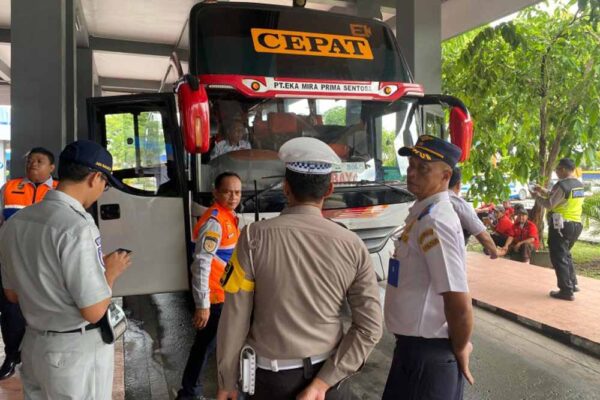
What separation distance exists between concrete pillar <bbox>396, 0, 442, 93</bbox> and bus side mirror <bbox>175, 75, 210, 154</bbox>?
455 cm

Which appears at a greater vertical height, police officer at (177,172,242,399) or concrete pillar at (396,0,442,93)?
concrete pillar at (396,0,442,93)

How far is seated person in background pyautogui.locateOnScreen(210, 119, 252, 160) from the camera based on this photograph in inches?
159

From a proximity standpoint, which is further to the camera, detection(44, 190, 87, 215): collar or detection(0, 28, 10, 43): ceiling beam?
detection(0, 28, 10, 43): ceiling beam

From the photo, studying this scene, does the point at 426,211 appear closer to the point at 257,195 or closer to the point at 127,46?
the point at 257,195

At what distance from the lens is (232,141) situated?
4.08 meters

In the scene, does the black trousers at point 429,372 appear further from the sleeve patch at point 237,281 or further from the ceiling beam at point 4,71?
the ceiling beam at point 4,71

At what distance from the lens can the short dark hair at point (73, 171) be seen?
1917 mm

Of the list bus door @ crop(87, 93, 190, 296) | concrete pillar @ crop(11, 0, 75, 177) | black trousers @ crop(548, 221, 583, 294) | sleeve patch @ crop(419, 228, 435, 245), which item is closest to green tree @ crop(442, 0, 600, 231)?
black trousers @ crop(548, 221, 583, 294)

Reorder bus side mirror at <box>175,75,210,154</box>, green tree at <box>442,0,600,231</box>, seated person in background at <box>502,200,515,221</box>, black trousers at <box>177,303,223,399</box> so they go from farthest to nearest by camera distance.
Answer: seated person in background at <box>502,200,515,221</box> < green tree at <box>442,0,600,231</box> < bus side mirror at <box>175,75,210,154</box> < black trousers at <box>177,303,223,399</box>

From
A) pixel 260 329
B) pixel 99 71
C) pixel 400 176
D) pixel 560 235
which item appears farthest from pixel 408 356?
pixel 99 71

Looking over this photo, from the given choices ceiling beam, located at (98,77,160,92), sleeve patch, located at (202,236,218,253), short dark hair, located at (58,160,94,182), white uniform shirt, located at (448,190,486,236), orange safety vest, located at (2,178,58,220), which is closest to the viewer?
short dark hair, located at (58,160,94,182)

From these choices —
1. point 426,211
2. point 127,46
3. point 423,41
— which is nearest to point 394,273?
point 426,211

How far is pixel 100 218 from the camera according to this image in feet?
14.0

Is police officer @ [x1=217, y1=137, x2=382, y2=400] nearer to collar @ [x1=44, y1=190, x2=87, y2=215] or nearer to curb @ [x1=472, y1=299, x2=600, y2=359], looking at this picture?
collar @ [x1=44, y1=190, x2=87, y2=215]
